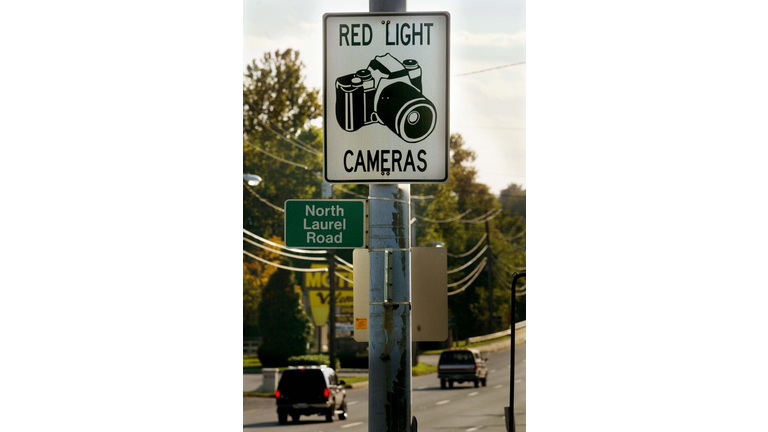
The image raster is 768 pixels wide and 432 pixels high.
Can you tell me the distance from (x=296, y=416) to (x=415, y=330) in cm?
2283

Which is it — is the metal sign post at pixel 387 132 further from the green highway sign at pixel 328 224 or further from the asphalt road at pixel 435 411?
the asphalt road at pixel 435 411

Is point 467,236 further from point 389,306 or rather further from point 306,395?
point 389,306

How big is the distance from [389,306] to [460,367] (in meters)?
39.5

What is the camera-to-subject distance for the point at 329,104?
223 inches

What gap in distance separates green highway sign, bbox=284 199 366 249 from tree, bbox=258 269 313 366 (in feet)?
147

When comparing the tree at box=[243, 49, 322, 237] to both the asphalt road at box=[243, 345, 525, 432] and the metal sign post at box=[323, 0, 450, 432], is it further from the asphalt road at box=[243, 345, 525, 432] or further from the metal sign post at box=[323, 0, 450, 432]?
the metal sign post at box=[323, 0, 450, 432]

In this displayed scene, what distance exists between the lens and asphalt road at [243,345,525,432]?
26.2m

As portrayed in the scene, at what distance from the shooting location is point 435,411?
3148cm

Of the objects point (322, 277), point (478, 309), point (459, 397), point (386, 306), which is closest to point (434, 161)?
point (386, 306)

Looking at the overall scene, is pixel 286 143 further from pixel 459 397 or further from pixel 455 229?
pixel 459 397

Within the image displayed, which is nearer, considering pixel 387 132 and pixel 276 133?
pixel 387 132

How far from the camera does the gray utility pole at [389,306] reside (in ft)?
18.3

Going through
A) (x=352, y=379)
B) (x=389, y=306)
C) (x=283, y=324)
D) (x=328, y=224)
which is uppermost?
(x=328, y=224)

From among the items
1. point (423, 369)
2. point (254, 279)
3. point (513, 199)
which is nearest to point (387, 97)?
point (423, 369)
